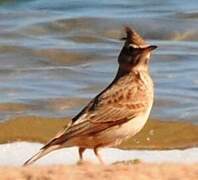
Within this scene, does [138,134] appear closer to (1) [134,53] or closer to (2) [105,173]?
(1) [134,53]

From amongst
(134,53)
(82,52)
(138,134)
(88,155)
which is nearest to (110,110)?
(134,53)

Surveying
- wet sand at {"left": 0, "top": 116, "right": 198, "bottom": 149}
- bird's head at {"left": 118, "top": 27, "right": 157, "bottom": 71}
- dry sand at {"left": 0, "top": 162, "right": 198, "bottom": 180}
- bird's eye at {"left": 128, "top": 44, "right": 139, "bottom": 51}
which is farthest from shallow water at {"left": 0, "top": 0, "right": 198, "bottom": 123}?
dry sand at {"left": 0, "top": 162, "right": 198, "bottom": 180}

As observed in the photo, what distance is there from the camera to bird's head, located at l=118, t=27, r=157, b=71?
28.6ft

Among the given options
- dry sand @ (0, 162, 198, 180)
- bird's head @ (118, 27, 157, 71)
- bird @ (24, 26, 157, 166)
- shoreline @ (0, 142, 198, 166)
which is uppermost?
bird's head @ (118, 27, 157, 71)

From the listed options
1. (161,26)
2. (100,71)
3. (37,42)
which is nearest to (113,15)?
(161,26)

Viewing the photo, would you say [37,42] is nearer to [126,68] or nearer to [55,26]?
[55,26]

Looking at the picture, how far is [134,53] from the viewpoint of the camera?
28.7 ft

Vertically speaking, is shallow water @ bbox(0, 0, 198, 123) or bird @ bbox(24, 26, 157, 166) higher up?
bird @ bbox(24, 26, 157, 166)

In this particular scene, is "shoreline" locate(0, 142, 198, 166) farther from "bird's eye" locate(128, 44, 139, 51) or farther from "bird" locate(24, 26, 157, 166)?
"bird's eye" locate(128, 44, 139, 51)

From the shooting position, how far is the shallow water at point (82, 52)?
12.0 metres

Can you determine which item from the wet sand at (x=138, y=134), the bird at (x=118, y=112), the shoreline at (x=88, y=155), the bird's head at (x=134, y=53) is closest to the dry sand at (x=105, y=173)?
the bird at (x=118, y=112)

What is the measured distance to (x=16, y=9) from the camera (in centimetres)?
1869

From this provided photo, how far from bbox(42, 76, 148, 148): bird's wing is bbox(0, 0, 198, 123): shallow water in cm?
273

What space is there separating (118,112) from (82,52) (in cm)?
625
